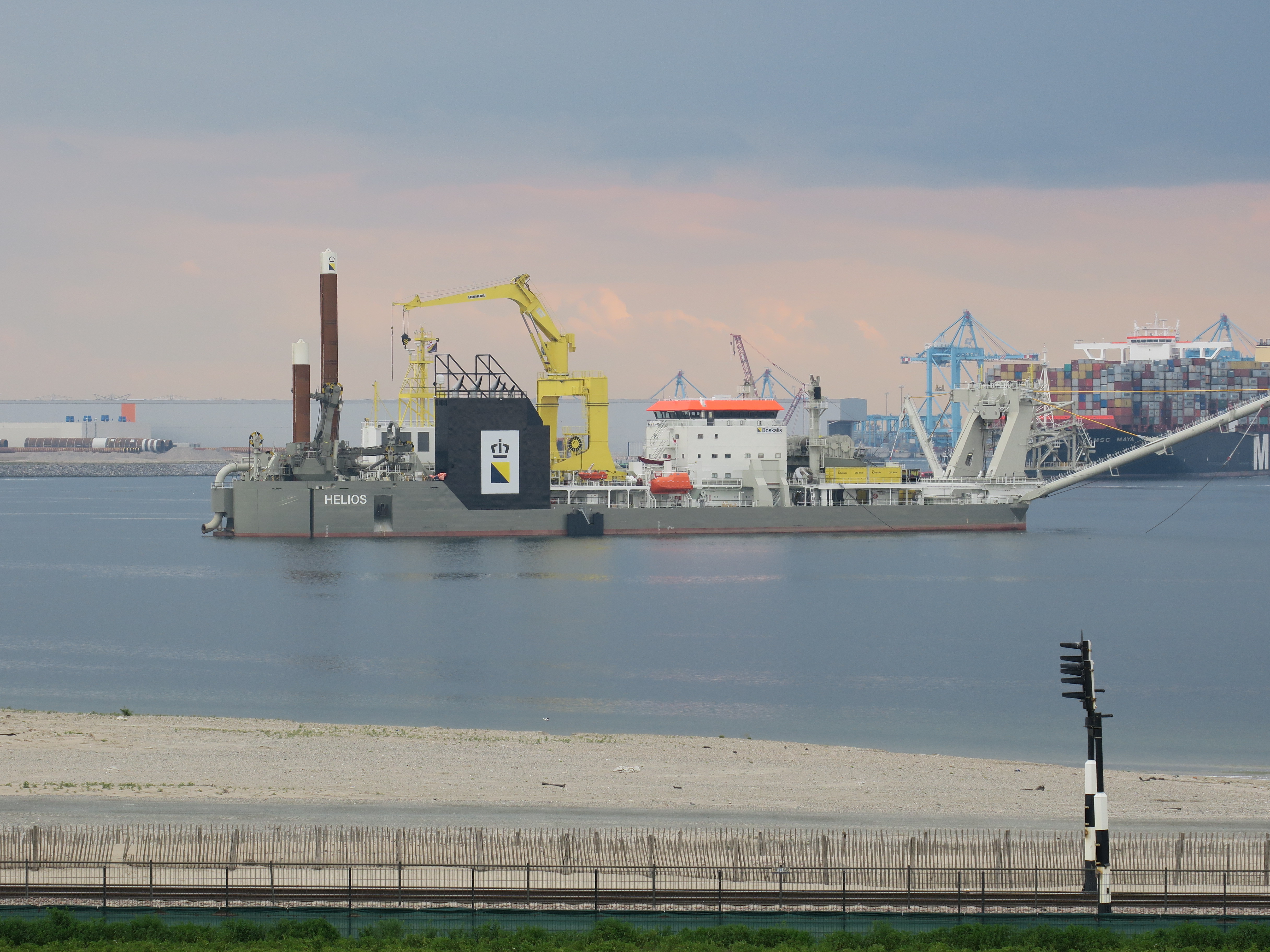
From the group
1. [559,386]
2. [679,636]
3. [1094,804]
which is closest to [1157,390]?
[559,386]

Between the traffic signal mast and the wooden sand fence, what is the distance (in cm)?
52

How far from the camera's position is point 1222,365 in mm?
182250

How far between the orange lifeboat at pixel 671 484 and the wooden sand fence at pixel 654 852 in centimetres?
5881

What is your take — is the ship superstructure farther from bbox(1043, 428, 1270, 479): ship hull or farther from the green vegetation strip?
bbox(1043, 428, 1270, 479): ship hull

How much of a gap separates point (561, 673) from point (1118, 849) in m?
20.9

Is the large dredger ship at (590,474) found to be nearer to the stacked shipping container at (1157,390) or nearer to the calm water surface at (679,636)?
the calm water surface at (679,636)

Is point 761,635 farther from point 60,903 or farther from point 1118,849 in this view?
point 60,903

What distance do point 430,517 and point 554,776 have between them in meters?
Answer: 50.1

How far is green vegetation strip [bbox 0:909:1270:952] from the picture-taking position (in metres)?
13.7

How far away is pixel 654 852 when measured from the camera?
15.9 m

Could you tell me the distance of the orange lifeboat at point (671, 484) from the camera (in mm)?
76062

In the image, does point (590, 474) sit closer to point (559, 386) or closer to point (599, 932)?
point (559, 386)

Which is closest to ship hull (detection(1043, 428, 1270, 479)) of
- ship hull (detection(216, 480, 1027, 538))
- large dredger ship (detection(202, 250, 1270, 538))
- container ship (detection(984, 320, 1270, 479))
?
container ship (detection(984, 320, 1270, 479))

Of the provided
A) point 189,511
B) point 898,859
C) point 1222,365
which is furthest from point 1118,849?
point 1222,365
